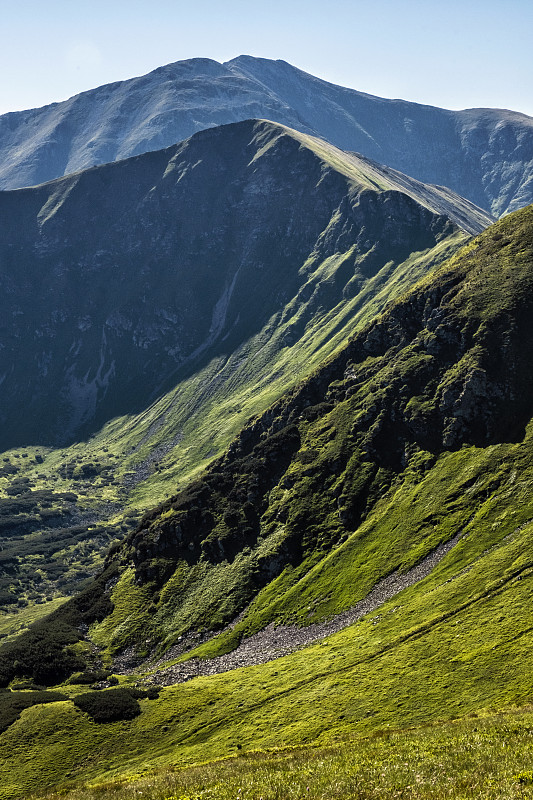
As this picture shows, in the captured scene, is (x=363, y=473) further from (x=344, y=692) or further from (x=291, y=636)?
(x=344, y=692)

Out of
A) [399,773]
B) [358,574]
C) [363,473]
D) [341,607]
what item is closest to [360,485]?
[363,473]

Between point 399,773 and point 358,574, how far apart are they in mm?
99356

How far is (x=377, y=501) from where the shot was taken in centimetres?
14950

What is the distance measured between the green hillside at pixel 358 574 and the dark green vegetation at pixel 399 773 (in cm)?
32

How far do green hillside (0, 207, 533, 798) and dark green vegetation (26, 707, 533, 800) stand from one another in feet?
1.06

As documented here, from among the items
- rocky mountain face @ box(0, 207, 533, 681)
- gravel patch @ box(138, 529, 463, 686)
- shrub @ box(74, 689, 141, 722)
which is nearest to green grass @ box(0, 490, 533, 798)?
shrub @ box(74, 689, 141, 722)

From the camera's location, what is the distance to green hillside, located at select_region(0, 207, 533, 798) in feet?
267

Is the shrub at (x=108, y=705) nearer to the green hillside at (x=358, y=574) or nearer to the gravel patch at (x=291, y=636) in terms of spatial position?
the green hillside at (x=358, y=574)

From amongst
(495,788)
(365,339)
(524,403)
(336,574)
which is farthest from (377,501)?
(495,788)

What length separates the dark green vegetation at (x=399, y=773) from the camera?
98.7 feet

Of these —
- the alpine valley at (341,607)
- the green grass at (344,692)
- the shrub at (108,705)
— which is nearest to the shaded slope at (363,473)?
the alpine valley at (341,607)

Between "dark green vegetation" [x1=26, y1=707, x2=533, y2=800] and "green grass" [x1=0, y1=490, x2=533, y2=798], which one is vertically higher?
"dark green vegetation" [x1=26, y1=707, x2=533, y2=800]

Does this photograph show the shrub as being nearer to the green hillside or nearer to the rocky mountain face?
the green hillside

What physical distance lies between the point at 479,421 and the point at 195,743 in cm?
9492
